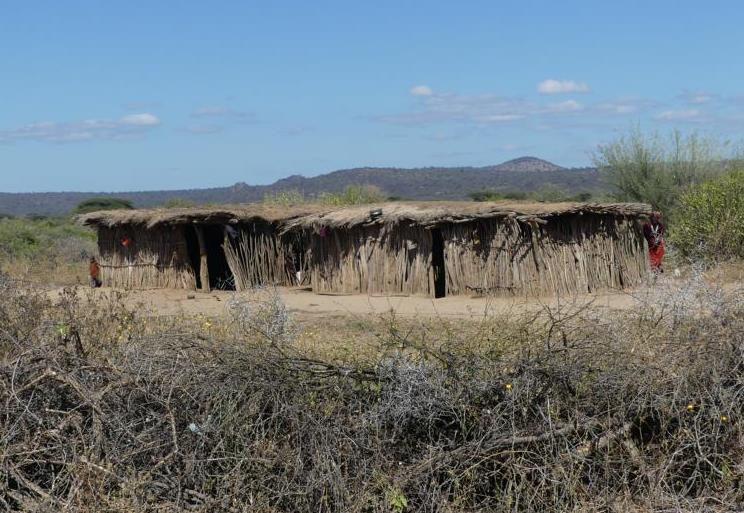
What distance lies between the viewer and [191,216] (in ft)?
62.1

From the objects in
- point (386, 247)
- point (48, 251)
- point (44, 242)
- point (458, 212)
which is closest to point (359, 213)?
point (386, 247)

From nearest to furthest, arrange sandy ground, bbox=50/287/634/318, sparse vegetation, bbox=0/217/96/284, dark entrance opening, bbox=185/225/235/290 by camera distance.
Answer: sandy ground, bbox=50/287/634/318
dark entrance opening, bbox=185/225/235/290
sparse vegetation, bbox=0/217/96/284

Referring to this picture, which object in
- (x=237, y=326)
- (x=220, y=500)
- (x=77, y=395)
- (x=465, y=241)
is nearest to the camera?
(x=220, y=500)

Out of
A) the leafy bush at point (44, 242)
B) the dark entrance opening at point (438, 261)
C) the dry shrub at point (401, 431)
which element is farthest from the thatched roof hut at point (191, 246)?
the dry shrub at point (401, 431)

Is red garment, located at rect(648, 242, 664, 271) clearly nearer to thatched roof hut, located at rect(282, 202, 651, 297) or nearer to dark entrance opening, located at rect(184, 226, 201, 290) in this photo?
thatched roof hut, located at rect(282, 202, 651, 297)

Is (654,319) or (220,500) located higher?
(654,319)

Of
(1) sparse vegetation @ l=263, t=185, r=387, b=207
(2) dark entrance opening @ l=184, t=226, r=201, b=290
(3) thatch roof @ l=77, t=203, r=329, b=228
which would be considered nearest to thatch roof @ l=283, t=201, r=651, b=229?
(3) thatch roof @ l=77, t=203, r=329, b=228

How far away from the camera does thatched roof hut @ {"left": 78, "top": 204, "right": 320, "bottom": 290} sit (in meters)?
19.2

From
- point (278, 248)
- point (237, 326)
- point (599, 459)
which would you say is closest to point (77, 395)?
point (237, 326)

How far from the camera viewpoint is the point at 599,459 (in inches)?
202

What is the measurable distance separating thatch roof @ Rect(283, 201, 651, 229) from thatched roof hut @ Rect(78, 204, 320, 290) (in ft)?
5.88

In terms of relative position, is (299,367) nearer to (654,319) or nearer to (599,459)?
(599,459)

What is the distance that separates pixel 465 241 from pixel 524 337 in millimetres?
11309

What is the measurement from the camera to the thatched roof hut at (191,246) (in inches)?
758
